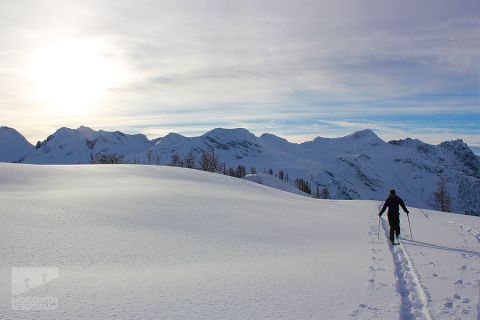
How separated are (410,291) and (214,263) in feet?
19.1

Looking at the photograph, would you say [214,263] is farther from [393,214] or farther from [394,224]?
[393,214]

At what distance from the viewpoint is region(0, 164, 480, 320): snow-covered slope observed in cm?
880

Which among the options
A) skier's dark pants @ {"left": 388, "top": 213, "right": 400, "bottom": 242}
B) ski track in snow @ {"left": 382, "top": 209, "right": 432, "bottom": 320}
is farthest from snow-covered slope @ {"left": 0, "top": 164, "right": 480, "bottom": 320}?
skier's dark pants @ {"left": 388, "top": 213, "right": 400, "bottom": 242}

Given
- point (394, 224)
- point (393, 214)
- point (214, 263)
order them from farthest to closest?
point (393, 214) < point (394, 224) < point (214, 263)

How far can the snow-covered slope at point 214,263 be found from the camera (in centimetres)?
880

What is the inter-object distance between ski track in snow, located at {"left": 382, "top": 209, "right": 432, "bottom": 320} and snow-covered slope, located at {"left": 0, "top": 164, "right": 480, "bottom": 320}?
0.14 ft

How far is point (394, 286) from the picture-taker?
35.8ft

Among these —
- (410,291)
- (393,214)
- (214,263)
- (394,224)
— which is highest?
(393,214)

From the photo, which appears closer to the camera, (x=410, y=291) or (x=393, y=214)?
(x=410, y=291)

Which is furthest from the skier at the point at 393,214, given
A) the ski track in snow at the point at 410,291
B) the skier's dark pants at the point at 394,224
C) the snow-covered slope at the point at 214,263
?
the ski track in snow at the point at 410,291

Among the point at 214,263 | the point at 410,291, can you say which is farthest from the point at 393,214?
the point at 214,263

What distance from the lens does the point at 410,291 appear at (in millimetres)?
10523

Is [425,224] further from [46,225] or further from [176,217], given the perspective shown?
[46,225]

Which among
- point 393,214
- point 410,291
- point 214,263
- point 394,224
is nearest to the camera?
point 410,291
